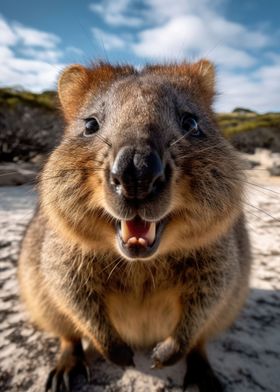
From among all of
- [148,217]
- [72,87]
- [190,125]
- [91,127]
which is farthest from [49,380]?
[72,87]

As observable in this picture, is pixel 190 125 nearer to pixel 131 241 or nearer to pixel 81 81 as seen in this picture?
pixel 131 241

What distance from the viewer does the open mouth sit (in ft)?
8.38

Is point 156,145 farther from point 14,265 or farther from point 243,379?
point 14,265

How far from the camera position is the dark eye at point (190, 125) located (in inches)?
123

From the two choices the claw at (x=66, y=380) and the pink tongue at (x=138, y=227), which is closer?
the pink tongue at (x=138, y=227)

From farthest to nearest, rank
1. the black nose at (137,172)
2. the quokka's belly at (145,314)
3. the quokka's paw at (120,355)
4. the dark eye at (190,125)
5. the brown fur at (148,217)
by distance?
the quokka's belly at (145,314) < the quokka's paw at (120,355) < the dark eye at (190,125) < the brown fur at (148,217) < the black nose at (137,172)

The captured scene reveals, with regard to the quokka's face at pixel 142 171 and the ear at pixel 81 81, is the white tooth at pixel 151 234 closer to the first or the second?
the quokka's face at pixel 142 171

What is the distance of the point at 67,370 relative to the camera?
11.3ft

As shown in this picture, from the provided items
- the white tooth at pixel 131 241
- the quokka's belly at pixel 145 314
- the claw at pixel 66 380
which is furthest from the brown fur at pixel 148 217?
the claw at pixel 66 380

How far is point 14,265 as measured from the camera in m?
5.21

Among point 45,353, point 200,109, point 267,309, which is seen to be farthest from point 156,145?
point 267,309

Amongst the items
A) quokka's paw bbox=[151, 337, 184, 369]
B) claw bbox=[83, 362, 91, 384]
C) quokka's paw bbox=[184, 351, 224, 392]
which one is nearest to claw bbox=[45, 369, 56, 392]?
claw bbox=[83, 362, 91, 384]

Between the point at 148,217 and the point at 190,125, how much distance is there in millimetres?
1133

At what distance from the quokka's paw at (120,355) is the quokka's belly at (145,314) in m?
0.24
